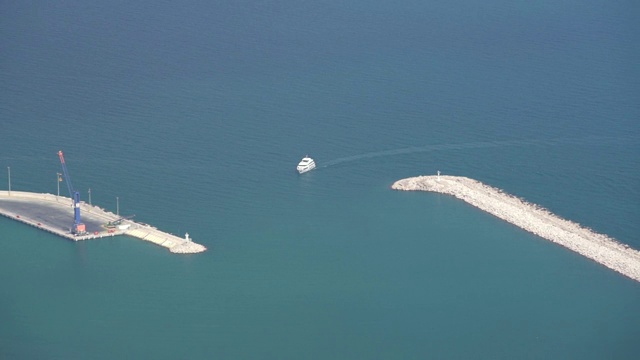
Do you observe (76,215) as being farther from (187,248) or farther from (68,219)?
(187,248)

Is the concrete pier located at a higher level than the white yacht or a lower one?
lower

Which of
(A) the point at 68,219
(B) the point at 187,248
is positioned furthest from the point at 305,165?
(A) the point at 68,219

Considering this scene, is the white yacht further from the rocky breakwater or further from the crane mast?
the crane mast

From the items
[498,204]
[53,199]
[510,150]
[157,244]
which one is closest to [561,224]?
[498,204]

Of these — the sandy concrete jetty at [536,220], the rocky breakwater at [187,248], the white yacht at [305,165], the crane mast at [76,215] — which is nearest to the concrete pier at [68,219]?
the rocky breakwater at [187,248]

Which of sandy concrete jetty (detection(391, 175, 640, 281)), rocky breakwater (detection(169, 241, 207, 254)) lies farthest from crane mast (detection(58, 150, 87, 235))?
sandy concrete jetty (detection(391, 175, 640, 281))

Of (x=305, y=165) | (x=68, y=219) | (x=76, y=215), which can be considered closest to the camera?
(x=76, y=215)
